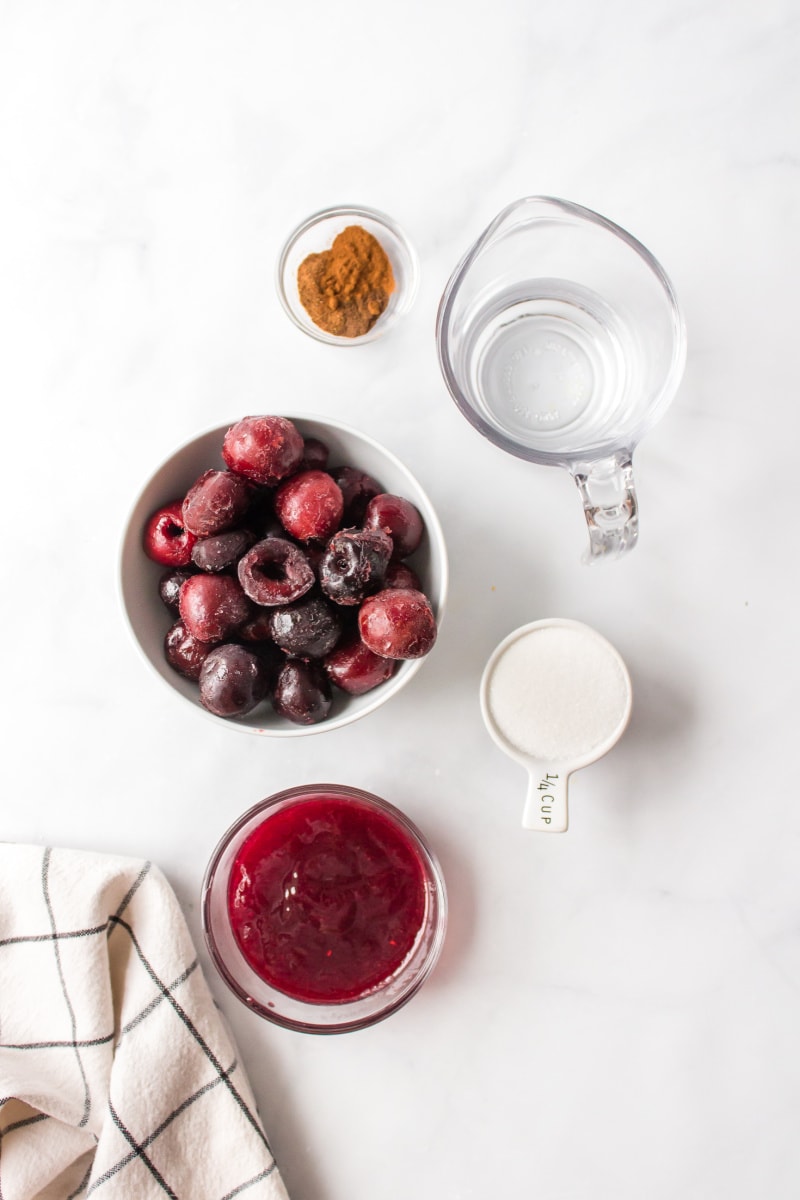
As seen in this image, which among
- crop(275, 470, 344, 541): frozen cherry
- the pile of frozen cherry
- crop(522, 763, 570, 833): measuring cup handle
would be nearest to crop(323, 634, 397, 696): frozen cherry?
the pile of frozen cherry

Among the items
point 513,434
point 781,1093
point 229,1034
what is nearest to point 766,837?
point 781,1093

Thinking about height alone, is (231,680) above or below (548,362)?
below

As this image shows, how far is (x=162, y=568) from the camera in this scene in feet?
2.99

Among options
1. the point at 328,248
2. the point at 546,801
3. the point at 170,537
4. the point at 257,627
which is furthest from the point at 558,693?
the point at 328,248

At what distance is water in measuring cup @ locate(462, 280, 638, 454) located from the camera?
99cm

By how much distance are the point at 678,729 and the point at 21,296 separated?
35.6 inches

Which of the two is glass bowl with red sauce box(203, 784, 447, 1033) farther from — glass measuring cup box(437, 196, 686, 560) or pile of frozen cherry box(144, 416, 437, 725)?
glass measuring cup box(437, 196, 686, 560)

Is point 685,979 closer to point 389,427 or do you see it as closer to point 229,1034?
point 229,1034

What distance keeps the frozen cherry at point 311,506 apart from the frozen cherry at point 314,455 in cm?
4

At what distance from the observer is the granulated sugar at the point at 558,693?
0.94 metres

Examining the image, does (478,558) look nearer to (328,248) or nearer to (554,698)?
(554,698)

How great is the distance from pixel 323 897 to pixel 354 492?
1.35 feet

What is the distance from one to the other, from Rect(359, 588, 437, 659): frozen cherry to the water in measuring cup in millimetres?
289

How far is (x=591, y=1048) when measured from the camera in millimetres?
1001
